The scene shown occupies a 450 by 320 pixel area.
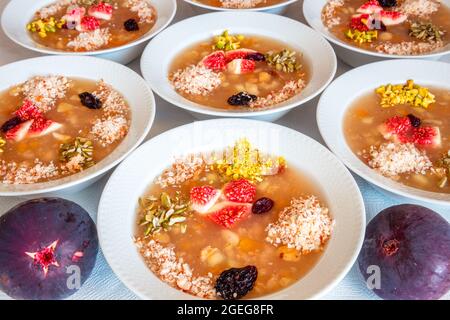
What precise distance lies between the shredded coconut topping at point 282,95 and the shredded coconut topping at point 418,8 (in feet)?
2.76

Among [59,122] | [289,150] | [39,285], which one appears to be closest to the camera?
[39,285]

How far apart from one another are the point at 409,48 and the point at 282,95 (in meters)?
0.66

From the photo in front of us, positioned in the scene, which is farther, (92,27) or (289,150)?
(92,27)

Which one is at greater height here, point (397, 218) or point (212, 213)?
point (397, 218)

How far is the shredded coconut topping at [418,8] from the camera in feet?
7.73

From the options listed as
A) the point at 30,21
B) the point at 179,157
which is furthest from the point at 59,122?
the point at 30,21

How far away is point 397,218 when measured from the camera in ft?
4.07

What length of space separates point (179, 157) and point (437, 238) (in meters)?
0.84

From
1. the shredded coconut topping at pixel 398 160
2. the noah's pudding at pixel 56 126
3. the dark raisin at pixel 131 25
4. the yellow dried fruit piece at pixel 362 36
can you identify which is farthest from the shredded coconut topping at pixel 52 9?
the shredded coconut topping at pixel 398 160

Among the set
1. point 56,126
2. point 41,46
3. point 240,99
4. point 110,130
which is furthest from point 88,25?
point 240,99

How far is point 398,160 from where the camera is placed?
156 cm

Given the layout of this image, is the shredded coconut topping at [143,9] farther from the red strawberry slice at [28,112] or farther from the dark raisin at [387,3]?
the dark raisin at [387,3]

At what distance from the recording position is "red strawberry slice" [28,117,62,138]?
1.75m
